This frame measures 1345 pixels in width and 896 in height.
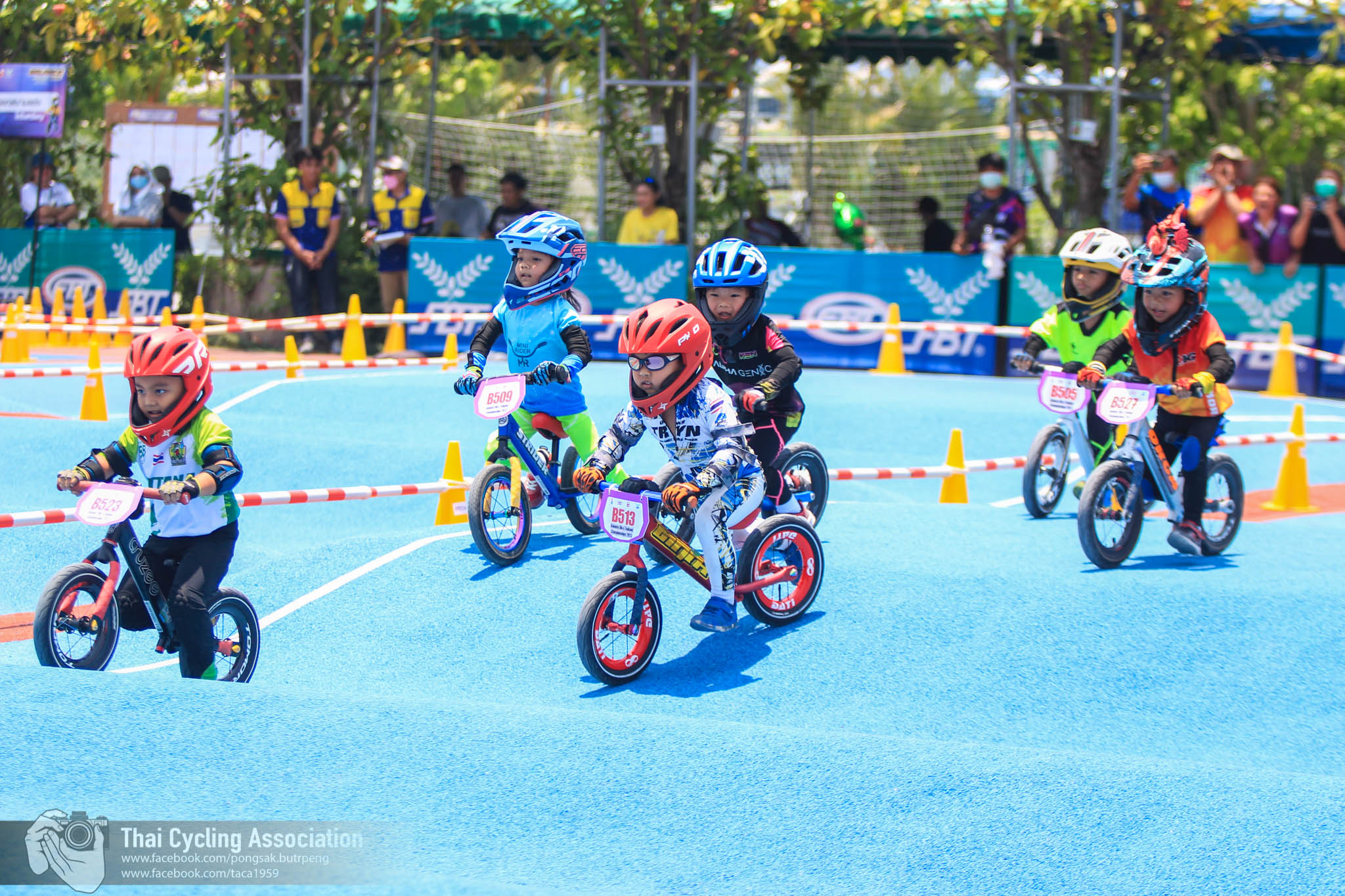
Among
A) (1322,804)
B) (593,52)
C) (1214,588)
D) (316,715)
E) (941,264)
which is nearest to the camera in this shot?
(1322,804)

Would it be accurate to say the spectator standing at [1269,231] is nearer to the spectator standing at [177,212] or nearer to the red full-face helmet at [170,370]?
the spectator standing at [177,212]

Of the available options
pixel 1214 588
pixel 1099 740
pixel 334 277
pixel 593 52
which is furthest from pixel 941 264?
pixel 1099 740

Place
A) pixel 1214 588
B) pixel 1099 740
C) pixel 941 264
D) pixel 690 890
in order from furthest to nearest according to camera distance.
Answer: pixel 941 264
pixel 1214 588
pixel 1099 740
pixel 690 890

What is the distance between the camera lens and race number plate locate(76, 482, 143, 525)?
5.97 m

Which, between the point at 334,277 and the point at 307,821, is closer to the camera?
the point at 307,821

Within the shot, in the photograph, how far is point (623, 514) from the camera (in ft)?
21.6

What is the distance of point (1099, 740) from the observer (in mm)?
6770

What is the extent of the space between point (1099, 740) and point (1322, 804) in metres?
1.57

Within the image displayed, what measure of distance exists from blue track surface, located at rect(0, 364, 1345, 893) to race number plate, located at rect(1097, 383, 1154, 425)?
0.96m

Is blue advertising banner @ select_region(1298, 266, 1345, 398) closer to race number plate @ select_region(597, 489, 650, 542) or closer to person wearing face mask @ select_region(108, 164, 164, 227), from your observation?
race number plate @ select_region(597, 489, 650, 542)

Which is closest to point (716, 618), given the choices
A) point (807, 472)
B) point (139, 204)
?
point (807, 472)

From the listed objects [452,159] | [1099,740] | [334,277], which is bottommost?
[1099,740]

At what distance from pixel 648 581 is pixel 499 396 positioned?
1.57m

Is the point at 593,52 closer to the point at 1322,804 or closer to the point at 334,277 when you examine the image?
the point at 334,277
